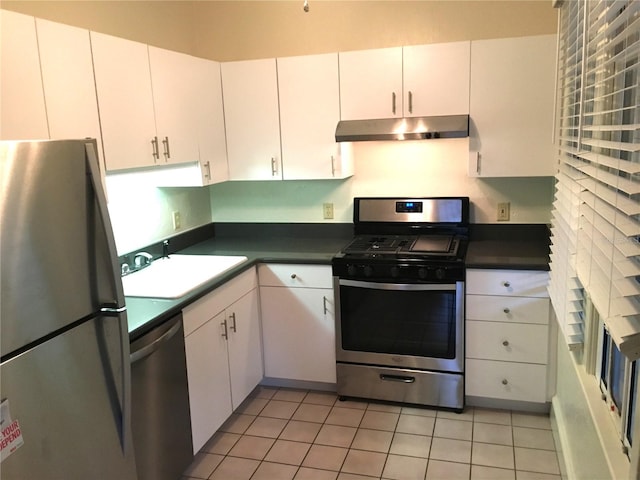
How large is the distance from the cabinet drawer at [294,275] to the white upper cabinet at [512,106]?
3.32 feet

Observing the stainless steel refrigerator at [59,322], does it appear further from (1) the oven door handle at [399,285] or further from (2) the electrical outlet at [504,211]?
(2) the electrical outlet at [504,211]

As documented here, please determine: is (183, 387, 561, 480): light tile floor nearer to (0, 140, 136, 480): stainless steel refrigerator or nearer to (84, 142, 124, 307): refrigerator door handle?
(0, 140, 136, 480): stainless steel refrigerator

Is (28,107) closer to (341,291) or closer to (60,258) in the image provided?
(60,258)

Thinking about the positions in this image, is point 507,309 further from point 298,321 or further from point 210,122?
point 210,122

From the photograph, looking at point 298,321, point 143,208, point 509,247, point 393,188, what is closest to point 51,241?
point 143,208

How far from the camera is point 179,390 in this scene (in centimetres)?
239

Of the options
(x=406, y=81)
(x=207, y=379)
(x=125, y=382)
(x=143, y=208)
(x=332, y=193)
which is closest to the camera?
(x=125, y=382)

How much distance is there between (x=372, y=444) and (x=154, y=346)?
1.27 metres

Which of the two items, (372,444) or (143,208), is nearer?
(372,444)

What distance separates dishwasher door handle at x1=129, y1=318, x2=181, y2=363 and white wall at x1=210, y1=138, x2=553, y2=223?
1516 mm

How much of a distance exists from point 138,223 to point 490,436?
2.20 metres

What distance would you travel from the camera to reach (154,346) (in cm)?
215

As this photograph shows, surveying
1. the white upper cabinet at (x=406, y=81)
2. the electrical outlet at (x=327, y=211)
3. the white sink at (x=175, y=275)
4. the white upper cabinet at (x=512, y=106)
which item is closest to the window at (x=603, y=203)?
the white upper cabinet at (x=512, y=106)

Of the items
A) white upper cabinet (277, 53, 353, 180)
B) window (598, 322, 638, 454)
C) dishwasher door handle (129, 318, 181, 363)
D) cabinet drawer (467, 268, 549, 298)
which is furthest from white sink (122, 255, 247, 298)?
window (598, 322, 638, 454)
